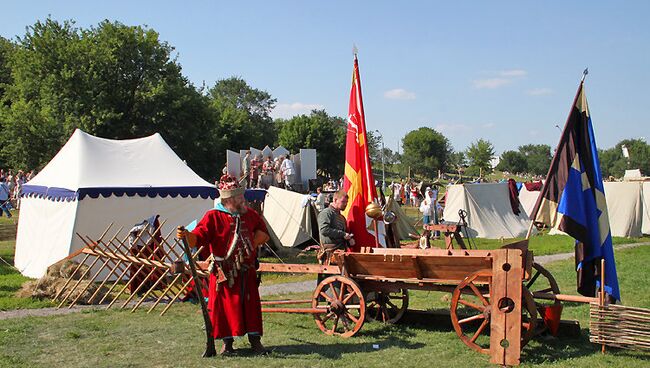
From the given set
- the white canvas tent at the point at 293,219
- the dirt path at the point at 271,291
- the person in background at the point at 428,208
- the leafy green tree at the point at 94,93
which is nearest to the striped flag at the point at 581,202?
the dirt path at the point at 271,291

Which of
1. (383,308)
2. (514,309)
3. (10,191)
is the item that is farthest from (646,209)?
(10,191)

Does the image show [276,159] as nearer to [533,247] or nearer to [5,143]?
[533,247]

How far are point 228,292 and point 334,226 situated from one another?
6.87ft

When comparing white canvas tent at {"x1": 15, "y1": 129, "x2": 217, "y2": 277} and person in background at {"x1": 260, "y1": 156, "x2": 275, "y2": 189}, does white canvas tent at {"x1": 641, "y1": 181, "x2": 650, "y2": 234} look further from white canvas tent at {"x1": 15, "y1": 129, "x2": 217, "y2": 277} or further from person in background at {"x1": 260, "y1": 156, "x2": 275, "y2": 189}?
white canvas tent at {"x1": 15, "y1": 129, "x2": 217, "y2": 277}

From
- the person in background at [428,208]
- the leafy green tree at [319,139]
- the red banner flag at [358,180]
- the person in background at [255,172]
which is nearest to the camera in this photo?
the red banner flag at [358,180]

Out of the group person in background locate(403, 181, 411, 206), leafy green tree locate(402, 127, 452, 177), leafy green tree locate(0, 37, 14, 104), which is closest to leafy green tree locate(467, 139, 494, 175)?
leafy green tree locate(402, 127, 452, 177)

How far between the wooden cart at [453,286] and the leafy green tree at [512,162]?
3274 inches

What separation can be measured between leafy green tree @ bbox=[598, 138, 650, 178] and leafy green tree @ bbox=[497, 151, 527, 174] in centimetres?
1042

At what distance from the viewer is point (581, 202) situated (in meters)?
6.64

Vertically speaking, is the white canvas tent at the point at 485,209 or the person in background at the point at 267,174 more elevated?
the person in background at the point at 267,174

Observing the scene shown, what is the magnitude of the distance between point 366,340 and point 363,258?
86cm

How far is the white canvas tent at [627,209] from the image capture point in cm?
1984

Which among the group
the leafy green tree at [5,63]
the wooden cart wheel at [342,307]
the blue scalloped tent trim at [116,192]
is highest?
the leafy green tree at [5,63]

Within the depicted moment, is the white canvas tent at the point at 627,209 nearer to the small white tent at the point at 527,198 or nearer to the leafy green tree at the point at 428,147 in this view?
the small white tent at the point at 527,198
